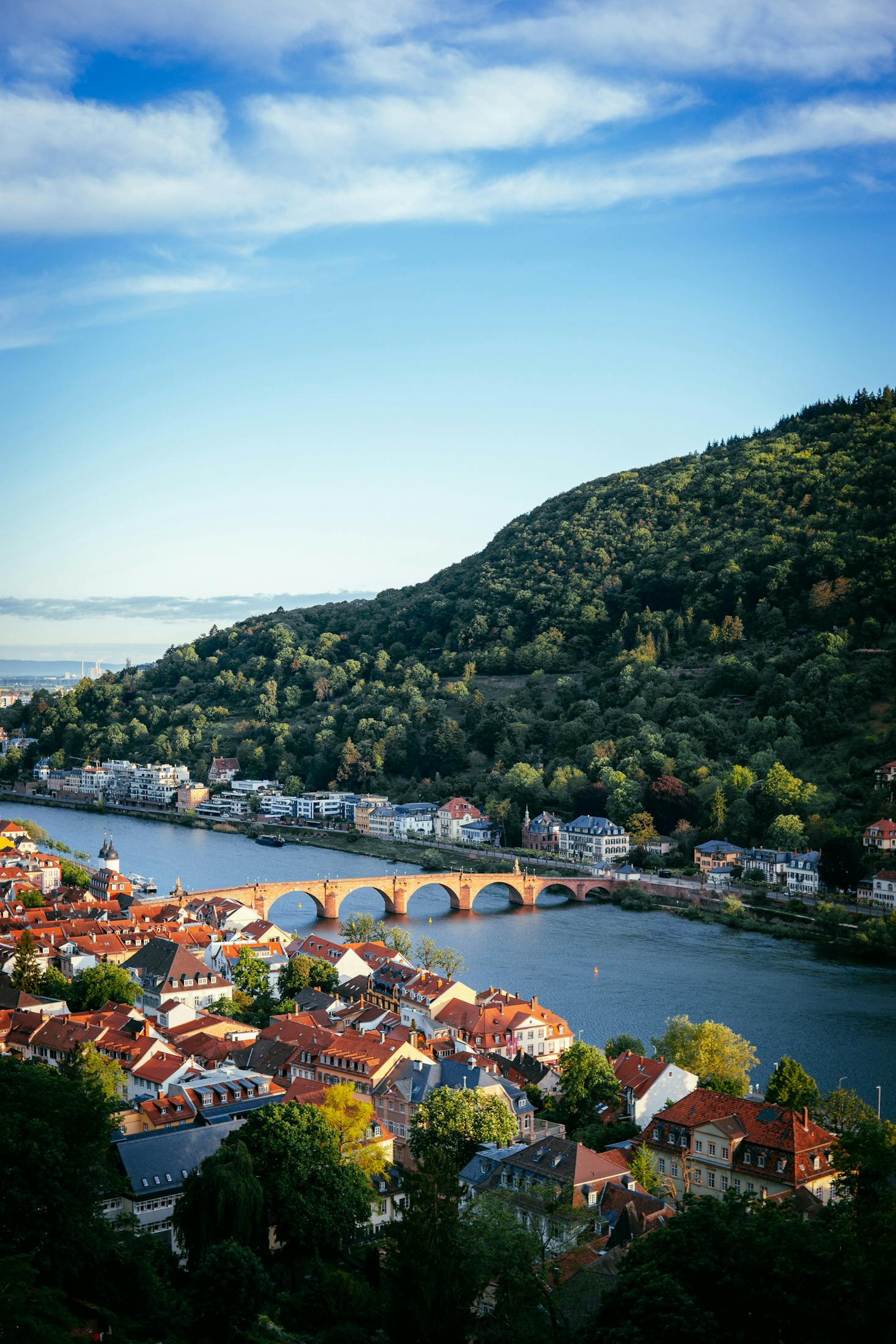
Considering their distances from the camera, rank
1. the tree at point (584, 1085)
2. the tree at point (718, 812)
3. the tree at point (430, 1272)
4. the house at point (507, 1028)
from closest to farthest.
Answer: the tree at point (430, 1272)
the tree at point (584, 1085)
the house at point (507, 1028)
the tree at point (718, 812)

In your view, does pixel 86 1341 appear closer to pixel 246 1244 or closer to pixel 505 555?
pixel 246 1244

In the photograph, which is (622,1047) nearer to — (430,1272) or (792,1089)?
(792,1089)

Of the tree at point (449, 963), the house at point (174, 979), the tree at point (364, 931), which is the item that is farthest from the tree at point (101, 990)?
the tree at point (364, 931)

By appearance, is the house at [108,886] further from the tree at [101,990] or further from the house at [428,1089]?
the house at [428,1089]

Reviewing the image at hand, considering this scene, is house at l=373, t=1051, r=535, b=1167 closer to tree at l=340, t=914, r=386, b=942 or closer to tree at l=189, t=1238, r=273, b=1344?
tree at l=189, t=1238, r=273, b=1344

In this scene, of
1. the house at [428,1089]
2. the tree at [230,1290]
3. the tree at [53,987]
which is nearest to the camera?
the tree at [230,1290]

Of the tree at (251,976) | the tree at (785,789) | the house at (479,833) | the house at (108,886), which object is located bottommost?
the house at (479,833)

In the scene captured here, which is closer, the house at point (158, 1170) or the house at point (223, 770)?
the house at point (158, 1170)

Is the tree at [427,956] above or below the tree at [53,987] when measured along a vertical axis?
below

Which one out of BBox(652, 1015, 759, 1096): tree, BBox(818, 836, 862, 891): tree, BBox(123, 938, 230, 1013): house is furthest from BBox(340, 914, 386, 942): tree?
BBox(818, 836, 862, 891): tree
